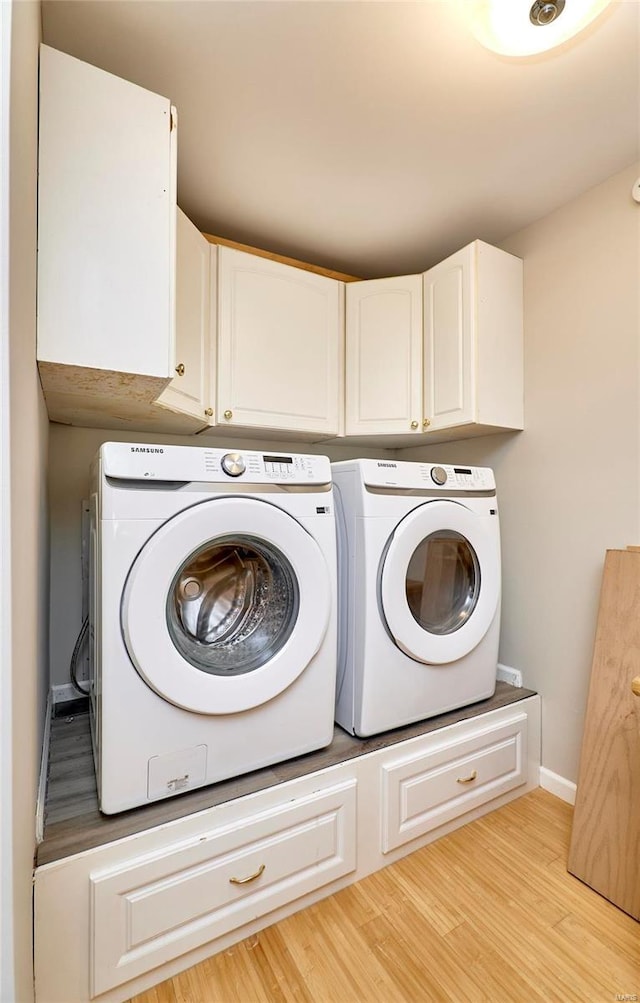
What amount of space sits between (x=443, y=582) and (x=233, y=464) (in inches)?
38.0

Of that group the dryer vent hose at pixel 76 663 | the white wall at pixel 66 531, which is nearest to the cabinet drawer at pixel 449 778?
the dryer vent hose at pixel 76 663

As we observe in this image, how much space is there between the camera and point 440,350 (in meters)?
1.90

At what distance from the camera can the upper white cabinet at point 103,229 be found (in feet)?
3.36

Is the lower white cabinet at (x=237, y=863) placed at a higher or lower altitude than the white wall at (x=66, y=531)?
lower

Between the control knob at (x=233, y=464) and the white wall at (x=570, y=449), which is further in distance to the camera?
the white wall at (x=570, y=449)

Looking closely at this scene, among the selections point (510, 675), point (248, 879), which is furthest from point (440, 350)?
point (248, 879)

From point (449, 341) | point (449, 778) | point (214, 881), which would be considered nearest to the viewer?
point (214, 881)

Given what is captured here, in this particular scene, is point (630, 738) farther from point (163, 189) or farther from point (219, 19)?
point (219, 19)

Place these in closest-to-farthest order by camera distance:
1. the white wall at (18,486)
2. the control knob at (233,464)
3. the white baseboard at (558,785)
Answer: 1. the white wall at (18,486)
2. the control knob at (233,464)
3. the white baseboard at (558,785)

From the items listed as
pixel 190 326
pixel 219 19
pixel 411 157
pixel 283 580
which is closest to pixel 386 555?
pixel 283 580

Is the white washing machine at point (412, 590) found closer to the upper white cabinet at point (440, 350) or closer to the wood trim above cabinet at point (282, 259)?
the upper white cabinet at point (440, 350)

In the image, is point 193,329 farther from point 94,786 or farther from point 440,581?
point 94,786

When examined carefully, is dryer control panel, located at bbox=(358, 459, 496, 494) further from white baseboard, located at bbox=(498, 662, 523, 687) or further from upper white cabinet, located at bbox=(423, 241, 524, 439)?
Answer: white baseboard, located at bbox=(498, 662, 523, 687)

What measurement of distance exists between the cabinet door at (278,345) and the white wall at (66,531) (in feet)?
2.06
